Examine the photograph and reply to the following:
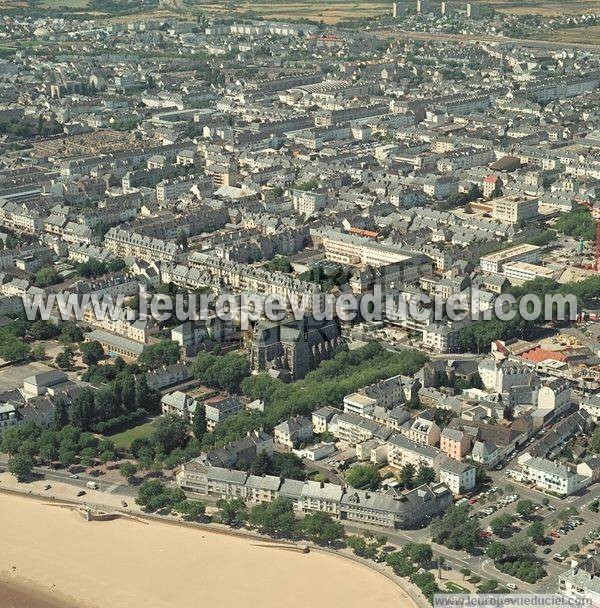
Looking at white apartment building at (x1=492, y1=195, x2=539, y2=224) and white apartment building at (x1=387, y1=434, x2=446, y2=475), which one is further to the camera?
white apartment building at (x1=492, y1=195, x2=539, y2=224)

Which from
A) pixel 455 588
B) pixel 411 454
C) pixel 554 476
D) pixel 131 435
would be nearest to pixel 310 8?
pixel 131 435

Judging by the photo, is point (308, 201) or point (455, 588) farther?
point (308, 201)

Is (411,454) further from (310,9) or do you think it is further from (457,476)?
(310,9)

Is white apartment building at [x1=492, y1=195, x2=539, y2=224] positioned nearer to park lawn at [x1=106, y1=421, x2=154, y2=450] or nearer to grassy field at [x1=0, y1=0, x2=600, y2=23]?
park lawn at [x1=106, y1=421, x2=154, y2=450]

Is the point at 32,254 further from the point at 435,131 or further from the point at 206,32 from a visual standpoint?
the point at 206,32

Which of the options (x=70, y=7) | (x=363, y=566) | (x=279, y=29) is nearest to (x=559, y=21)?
(x=279, y=29)

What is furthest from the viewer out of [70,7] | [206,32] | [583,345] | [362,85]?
[70,7]

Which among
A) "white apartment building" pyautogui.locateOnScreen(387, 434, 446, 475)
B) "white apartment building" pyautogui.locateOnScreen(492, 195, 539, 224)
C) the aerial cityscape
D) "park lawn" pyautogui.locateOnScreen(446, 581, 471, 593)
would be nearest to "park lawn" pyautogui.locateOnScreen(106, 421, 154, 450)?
the aerial cityscape
